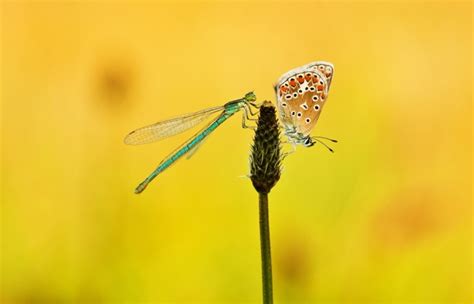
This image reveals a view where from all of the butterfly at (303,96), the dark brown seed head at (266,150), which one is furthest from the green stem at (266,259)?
the butterfly at (303,96)

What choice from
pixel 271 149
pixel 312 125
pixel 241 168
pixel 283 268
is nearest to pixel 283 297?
pixel 283 268

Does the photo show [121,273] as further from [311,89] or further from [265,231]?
[265,231]

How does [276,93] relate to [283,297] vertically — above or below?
above

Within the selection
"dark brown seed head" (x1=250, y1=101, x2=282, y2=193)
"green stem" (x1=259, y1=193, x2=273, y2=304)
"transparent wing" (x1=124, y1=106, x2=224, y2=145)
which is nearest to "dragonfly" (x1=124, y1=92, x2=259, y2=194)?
"transparent wing" (x1=124, y1=106, x2=224, y2=145)

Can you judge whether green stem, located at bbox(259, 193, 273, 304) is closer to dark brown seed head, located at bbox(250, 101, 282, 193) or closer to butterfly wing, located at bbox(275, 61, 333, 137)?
dark brown seed head, located at bbox(250, 101, 282, 193)

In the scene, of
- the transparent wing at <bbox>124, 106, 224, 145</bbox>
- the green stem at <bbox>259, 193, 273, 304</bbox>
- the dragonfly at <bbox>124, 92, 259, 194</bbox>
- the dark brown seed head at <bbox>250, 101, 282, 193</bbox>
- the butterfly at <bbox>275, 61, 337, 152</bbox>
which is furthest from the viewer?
the transparent wing at <bbox>124, 106, 224, 145</bbox>

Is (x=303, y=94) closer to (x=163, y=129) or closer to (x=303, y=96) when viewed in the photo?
(x=303, y=96)

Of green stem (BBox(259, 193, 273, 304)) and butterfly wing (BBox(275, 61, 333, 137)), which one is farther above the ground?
butterfly wing (BBox(275, 61, 333, 137))

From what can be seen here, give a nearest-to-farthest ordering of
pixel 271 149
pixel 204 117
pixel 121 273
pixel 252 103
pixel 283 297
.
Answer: pixel 271 149 < pixel 252 103 < pixel 204 117 < pixel 283 297 < pixel 121 273
